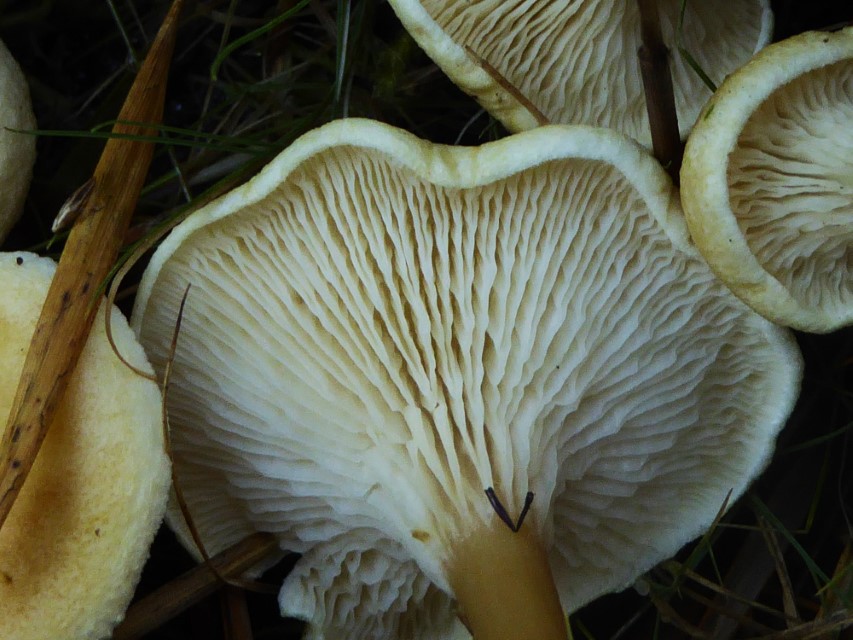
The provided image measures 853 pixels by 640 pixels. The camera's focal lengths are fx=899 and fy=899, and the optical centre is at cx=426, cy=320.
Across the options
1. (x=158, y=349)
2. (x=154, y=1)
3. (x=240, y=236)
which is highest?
(x=154, y=1)

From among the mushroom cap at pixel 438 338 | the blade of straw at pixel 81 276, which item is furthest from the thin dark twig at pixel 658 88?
the blade of straw at pixel 81 276

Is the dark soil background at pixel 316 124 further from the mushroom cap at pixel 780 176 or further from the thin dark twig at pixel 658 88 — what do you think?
the mushroom cap at pixel 780 176

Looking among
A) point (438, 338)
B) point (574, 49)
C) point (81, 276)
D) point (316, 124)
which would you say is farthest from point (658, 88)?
point (81, 276)

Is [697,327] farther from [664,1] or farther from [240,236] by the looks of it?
[240,236]

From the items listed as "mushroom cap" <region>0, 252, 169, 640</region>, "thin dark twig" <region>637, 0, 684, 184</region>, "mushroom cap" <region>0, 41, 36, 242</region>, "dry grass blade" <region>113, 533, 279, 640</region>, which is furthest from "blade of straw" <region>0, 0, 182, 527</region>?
"thin dark twig" <region>637, 0, 684, 184</region>

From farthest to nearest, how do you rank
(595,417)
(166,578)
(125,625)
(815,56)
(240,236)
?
(166,578) < (125,625) < (595,417) < (240,236) < (815,56)

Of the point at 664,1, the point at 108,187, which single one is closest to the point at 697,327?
the point at 664,1
